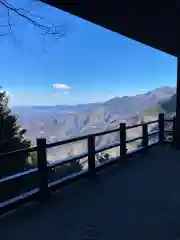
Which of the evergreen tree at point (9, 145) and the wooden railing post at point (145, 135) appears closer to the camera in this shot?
the wooden railing post at point (145, 135)

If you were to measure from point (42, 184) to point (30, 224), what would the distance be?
883 mm

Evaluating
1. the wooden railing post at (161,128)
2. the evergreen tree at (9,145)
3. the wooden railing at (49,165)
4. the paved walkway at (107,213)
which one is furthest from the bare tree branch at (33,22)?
the evergreen tree at (9,145)

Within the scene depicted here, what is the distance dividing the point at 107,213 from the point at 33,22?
235 centimetres

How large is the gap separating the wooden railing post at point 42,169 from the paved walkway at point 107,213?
170 millimetres

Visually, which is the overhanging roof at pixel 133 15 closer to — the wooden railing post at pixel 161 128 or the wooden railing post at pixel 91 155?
the wooden railing post at pixel 91 155

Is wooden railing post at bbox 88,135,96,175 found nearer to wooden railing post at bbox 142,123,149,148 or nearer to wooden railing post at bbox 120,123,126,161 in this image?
wooden railing post at bbox 120,123,126,161

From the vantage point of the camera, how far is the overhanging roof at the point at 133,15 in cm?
365

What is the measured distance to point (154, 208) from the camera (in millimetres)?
3699

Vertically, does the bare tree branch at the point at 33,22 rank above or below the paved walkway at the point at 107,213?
above

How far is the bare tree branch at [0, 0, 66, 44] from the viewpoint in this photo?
2812 mm

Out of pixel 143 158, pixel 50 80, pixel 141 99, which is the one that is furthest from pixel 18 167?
pixel 141 99

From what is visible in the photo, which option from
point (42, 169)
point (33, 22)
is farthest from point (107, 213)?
point (33, 22)

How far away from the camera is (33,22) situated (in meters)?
2.99

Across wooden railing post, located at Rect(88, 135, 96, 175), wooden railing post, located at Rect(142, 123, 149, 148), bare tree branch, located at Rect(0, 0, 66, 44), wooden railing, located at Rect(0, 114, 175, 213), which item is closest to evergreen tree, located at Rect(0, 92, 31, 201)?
wooden railing post, located at Rect(142, 123, 149, 148)
